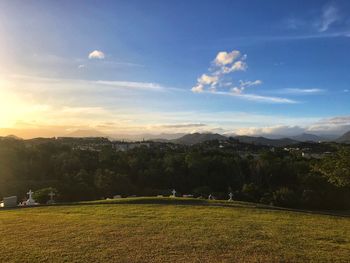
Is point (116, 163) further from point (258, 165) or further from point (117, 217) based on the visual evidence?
point (117, 217)

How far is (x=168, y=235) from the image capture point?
10.7 m

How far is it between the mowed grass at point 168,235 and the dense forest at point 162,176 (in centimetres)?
2815

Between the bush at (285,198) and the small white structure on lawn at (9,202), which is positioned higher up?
the small white structure on lawn at (9,202)

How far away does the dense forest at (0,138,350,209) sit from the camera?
47.0 metres

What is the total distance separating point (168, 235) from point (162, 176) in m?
49.0

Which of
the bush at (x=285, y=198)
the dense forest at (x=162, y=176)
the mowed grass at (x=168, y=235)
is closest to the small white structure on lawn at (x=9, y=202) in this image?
the mowed grass at (x=168, y=235)

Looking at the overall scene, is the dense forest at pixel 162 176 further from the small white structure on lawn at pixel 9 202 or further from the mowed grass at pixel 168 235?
the mowed grass at pixel 168 235

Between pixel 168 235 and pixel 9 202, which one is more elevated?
pixel 168 235

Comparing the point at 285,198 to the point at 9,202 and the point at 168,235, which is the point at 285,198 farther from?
the point at 168,235

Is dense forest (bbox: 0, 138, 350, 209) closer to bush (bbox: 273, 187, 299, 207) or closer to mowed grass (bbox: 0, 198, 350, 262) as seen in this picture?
bush (bbox: 273, 187, 299, 207)

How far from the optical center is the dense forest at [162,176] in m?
47.0

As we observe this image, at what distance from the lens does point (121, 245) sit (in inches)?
376

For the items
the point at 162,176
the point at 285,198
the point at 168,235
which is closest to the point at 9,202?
the point at 168,235

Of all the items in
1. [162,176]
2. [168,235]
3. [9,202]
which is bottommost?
[162,176]
